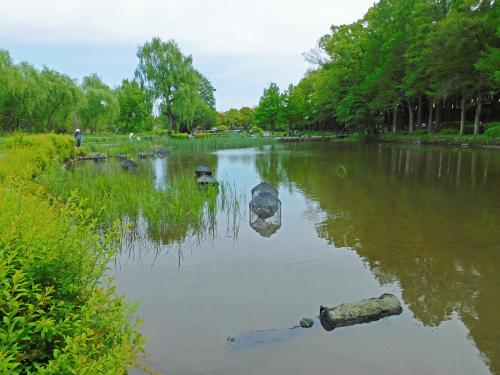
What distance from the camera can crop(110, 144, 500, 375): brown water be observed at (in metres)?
3.68

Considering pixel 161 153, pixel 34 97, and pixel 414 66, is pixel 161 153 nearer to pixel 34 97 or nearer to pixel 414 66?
pixel 34 97

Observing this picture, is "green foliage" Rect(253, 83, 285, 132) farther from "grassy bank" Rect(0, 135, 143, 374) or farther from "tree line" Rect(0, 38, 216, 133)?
"grassy bank" Rect(0, 135, 143, 374)

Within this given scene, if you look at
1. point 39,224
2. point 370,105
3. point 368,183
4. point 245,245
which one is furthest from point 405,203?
point 370,105

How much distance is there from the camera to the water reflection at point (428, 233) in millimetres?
4609

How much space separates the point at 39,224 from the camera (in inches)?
103

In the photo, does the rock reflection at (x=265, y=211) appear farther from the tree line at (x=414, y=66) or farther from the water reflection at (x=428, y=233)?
the tree line at (x=414, y=66)

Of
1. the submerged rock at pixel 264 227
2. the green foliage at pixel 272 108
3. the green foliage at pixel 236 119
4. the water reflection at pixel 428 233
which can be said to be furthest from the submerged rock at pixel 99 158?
the green foliage at pixel 236 119

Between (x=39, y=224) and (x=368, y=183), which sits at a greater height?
(x=39, y=224)

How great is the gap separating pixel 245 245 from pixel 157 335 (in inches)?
126

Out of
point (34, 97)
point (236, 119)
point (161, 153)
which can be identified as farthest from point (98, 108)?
point (236, 119)

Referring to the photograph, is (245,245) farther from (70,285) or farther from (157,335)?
(70,285)

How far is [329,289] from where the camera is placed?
517 centimetres

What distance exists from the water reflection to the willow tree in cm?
3335

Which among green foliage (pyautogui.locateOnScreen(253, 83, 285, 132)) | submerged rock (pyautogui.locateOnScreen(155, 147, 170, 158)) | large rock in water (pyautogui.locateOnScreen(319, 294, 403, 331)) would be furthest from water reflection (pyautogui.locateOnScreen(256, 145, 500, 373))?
green foliage (pyautogui.locateOnScreen(253, 83, 285, 132))
